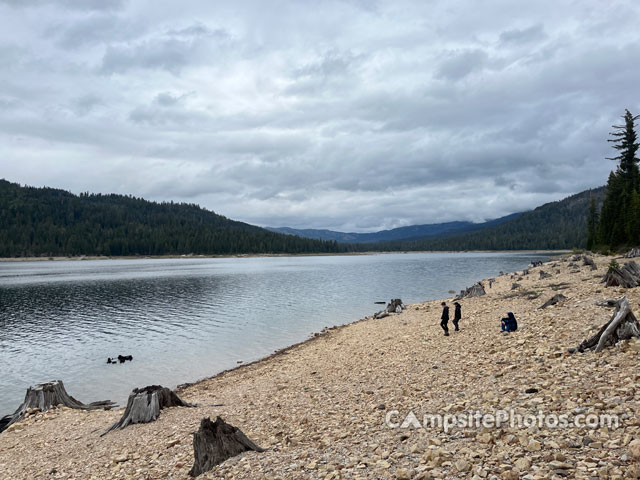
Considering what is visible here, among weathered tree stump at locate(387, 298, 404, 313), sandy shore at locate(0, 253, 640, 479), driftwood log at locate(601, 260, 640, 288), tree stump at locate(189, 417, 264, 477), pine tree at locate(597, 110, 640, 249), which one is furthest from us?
pine tree at locate(597, 110, 640, 249)

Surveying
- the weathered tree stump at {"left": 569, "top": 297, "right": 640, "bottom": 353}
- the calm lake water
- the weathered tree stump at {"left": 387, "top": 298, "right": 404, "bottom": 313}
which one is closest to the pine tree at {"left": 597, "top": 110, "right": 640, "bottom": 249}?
the calm lake water

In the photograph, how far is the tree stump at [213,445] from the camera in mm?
9766

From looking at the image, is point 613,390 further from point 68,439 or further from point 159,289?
point 159,289

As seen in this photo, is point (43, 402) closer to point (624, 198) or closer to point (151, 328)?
point (151, 328)

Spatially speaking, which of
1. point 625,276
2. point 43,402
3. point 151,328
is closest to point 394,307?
point 625,276

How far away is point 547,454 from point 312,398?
9699mm

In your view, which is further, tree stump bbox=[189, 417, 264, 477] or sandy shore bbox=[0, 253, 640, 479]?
tree stump bbox=[189, 417, 264, 477]

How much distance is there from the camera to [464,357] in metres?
16.7

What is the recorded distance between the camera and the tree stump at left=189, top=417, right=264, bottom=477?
977 centimetres

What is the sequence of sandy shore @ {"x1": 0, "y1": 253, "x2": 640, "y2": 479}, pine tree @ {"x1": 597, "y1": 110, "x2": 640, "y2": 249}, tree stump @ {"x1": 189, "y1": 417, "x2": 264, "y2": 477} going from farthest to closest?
pine tree @ {"x1": 597, "y1": 110, "x2": 640, "y2": 249} < tree stump @ {"x1": 189, "y1": 417, "x2": 264, "y2": 477} < sandy shore @ {"x1": 0, "y1": 253, "x2": 640, "y2": 479}

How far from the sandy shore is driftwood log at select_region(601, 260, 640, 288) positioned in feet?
3.85

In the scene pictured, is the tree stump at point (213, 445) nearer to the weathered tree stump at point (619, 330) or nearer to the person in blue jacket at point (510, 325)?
the weathered tree stump at point (619, 330)

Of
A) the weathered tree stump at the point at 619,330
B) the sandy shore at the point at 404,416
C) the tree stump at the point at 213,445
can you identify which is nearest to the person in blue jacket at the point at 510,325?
the sandy shore at the point at 404,416

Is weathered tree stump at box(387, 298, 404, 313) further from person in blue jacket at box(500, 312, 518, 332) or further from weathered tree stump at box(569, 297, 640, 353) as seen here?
weathered tree stump at box(569, 297, 640, 353)
